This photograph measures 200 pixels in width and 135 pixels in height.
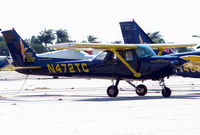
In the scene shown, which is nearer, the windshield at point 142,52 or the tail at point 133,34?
the windshield at point 142,52

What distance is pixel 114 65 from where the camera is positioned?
17.4m

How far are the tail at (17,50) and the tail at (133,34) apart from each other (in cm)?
801

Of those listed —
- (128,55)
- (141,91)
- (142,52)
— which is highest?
A: (142,52)

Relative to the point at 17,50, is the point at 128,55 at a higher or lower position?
lower

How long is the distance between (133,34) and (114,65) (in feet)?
29.4

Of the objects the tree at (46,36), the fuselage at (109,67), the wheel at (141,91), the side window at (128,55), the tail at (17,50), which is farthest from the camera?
the tree at (46,36)

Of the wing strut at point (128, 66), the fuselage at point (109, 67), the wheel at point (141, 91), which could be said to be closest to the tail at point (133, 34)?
the fuselage at point (109, 67)

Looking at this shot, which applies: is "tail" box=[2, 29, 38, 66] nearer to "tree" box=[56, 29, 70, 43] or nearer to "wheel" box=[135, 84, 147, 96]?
"wheel" box=[135, 84, 147, 96]

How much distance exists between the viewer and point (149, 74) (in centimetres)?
1659

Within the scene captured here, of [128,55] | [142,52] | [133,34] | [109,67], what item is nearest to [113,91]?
[109,67]

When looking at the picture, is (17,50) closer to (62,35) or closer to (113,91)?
(113,91)

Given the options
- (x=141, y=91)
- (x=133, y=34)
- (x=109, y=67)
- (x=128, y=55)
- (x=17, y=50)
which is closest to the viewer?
(x=128, y=55)

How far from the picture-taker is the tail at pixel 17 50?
19.5 metres

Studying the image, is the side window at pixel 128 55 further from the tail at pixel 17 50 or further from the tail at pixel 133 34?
the tail at pixel 133 34
